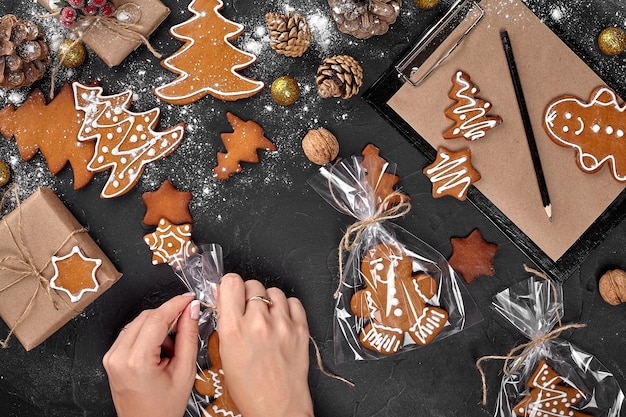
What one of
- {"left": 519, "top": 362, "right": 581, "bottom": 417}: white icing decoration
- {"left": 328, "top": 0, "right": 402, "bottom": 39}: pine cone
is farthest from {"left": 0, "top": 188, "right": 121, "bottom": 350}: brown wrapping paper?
{"left": 519, "top": 362, "right": 581, "bottom": 417}: white icing decoration

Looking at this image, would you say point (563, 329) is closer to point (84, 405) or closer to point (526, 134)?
point (526, 134)

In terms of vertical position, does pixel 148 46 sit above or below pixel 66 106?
above

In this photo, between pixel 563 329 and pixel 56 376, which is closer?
pixel 563 329

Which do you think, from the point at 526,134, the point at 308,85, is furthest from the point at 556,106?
the point at 308,85

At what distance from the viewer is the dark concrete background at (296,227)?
115 centimetres

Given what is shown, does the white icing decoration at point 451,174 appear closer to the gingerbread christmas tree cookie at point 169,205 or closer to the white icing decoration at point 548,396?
the white icing decoration at point 548,396

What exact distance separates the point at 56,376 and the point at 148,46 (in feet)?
2.44

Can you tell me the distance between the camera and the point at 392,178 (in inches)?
44.8

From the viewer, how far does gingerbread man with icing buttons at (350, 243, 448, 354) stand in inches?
44.1

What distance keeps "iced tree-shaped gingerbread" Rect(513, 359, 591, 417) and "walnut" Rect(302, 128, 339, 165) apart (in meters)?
0.61

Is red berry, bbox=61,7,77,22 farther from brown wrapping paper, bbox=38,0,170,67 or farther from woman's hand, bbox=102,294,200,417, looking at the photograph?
woman's hand, bbox=102,294,200,417

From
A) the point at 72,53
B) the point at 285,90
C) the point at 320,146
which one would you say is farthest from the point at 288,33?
the point at 72,53

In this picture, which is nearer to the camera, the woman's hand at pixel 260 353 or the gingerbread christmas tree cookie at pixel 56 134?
the woman's hand at pixel 260 353

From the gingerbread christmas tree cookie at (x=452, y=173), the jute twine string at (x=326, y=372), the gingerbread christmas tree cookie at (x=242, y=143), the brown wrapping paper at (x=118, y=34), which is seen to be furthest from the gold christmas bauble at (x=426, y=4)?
the jute twine string at (x=326, y=372)
